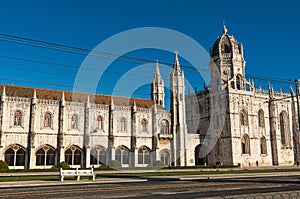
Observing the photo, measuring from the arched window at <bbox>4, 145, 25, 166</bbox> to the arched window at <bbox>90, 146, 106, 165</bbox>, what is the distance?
1014 cm

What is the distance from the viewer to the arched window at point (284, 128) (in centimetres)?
6109

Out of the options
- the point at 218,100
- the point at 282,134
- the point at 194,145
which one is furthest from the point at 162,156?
the point at 282,134

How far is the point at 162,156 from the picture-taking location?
52.3m

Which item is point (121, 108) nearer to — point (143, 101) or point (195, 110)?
point (143, 101)

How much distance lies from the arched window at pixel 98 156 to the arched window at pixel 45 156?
6040 millimetres

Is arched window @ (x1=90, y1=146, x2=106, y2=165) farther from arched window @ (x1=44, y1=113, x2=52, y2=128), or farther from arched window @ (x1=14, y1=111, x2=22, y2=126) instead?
arched window @ (x1=14, y1=111, x2=22, y2=126)

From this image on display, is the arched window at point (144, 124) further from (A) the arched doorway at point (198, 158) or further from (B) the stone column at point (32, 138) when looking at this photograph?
(B) the stone column at point (32, 138)

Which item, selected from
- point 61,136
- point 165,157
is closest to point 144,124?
point 165,157

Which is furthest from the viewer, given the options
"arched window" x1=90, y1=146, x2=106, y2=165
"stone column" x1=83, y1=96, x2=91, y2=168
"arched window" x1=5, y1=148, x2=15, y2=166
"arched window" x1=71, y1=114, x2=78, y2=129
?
"arched window" x1=90, y1=146, x2=106, y2=165

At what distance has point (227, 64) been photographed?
5844 cm

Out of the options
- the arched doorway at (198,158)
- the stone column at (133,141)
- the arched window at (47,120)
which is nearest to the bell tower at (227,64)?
the arched doorway at (198,158)

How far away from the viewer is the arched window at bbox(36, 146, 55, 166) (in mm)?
42534

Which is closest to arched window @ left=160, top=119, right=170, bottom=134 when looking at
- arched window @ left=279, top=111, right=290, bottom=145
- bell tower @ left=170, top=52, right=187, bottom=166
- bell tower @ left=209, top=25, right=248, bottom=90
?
bell tower @ left=170, top=52, right=187, bottom=166

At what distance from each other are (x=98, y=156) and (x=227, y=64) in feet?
102
